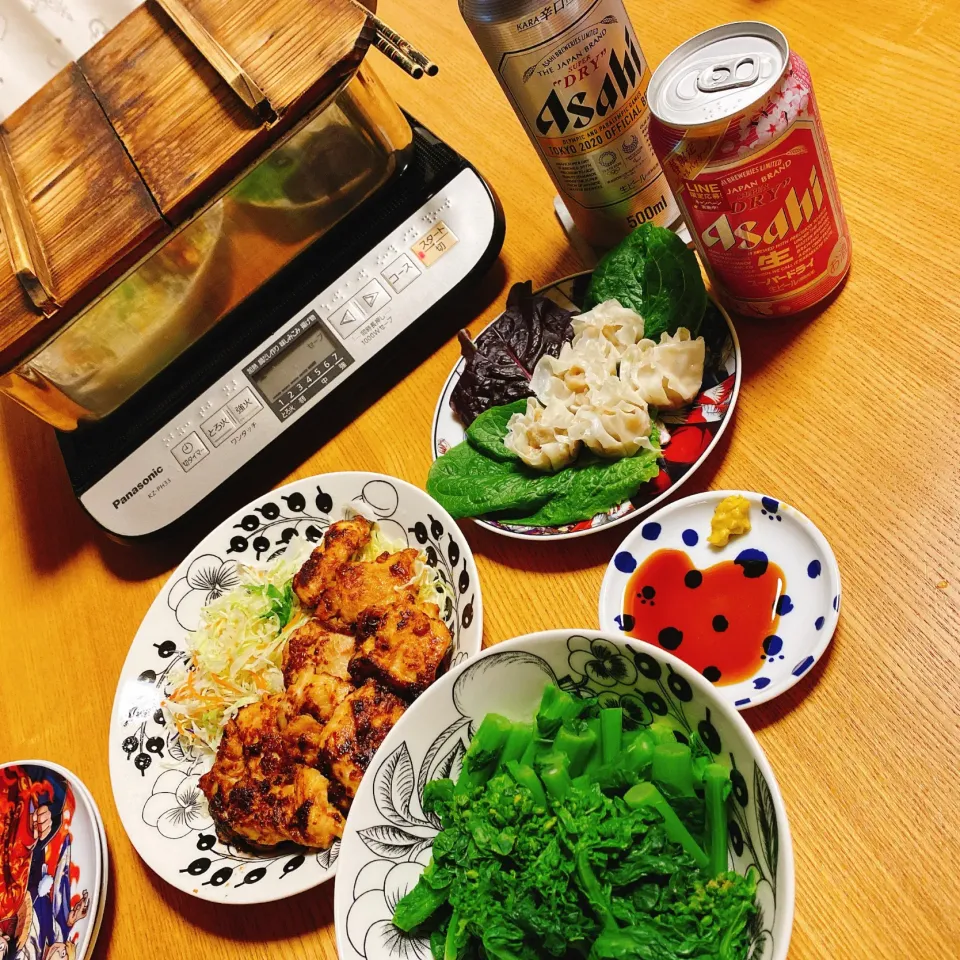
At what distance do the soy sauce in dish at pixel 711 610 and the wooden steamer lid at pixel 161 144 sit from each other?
805 mm

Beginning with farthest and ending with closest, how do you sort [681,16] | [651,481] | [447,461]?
[681,16] → [447,461] → [651,481]

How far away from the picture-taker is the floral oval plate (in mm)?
1032

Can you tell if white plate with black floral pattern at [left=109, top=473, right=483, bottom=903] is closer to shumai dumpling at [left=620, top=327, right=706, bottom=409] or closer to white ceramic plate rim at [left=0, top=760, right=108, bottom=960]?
white ceramic plate rim at [left=0, top=760, right=108, bottom=960]

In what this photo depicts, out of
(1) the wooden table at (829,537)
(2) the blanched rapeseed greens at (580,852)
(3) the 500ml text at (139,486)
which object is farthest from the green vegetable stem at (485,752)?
(3) the 500ml text at (139,486)

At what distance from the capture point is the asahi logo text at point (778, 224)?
95 cm

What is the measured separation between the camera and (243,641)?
1.19m

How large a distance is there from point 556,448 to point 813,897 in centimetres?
59

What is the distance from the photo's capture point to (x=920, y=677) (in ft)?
2.74

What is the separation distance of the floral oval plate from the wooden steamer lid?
621 millimetres

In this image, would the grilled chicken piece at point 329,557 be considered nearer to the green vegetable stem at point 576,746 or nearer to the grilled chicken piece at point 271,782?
the grilled chicken piece at point 271,782

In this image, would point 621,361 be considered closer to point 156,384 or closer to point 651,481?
point 651,481

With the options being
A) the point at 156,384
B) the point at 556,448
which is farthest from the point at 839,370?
the point at 156,384

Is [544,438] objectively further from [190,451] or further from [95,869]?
[95,869]

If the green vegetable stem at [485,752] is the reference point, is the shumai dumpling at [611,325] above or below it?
below
